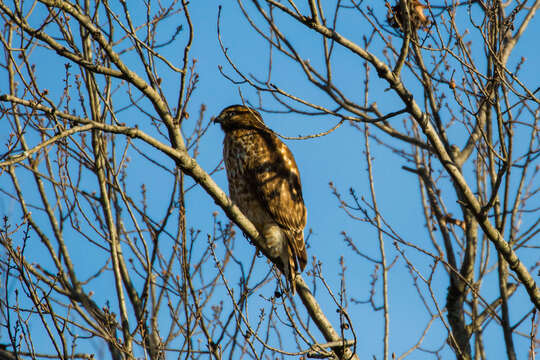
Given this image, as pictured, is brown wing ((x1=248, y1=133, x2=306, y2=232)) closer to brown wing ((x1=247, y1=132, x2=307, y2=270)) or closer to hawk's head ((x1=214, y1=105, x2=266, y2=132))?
brown wing ((x1=247, y1=132, x2=307, y2=270))

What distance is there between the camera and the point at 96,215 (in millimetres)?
5453

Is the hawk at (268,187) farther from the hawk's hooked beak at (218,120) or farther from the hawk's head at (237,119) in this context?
the hawk's hooked beak at (218,120)

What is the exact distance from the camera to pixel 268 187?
5.25m

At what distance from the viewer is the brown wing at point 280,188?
5168 mm

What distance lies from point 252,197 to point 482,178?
238 centimetres

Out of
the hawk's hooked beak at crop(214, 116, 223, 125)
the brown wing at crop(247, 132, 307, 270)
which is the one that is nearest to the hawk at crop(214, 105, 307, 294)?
the brown wing at crop(247, 132, 307, 270)

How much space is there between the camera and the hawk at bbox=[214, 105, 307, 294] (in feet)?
16.8

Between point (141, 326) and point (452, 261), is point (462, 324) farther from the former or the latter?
point (141, 326)

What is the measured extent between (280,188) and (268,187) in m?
0.11

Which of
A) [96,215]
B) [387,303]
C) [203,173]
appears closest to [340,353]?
[387,303]

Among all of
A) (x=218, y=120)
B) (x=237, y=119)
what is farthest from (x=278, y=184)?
(x=218, y=120)

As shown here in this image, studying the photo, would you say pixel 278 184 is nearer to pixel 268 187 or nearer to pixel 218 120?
pixel 268 187

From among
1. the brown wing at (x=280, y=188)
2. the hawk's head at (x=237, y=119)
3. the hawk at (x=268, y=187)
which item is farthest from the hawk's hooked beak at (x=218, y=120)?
the brown wing at (x=280, y=188)

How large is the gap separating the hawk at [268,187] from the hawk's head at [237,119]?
3cm
